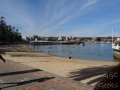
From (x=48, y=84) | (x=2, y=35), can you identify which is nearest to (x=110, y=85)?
(x=48, y=84)

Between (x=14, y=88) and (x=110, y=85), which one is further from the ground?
(x=110, y=85)

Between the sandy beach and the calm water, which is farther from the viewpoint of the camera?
the calm water

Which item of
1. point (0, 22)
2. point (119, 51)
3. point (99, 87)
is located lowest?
point (119, 51)

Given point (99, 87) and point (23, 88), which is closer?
point (99, 87)

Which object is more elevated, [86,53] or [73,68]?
[73,68]

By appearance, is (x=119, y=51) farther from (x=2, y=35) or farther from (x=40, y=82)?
(x=2, y=35)

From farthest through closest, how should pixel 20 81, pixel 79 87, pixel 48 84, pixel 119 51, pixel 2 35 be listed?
pixel 2 35, pixel 119 51, pixel 20 81, pixel 48 84, pixel 79 87

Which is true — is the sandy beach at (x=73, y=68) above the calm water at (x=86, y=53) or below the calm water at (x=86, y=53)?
above

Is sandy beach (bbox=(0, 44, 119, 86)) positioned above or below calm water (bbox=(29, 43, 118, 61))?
above

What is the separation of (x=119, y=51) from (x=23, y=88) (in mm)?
35293

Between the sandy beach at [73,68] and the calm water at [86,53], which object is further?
the calm water at [86,53]

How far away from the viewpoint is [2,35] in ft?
286

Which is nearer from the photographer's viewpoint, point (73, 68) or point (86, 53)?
point (73, 68)

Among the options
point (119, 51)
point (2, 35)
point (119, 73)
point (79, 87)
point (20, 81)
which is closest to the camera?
point (119, 73)
